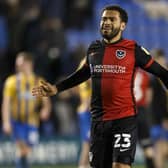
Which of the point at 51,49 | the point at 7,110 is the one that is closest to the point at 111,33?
the point at 7,110

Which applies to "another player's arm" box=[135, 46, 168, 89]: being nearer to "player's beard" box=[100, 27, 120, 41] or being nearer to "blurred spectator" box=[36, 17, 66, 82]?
"player's beard" box=[100, 27, 120, 41]

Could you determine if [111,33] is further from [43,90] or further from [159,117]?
[159,117]

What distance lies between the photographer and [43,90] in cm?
876

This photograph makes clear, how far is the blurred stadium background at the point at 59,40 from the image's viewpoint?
55.8ft

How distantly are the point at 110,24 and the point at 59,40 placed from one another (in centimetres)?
940

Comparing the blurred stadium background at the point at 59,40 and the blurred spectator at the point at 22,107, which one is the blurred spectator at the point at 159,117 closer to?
the blurred spectator at the point at 22,107

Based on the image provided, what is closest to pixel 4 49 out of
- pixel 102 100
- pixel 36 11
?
pixel 36 11

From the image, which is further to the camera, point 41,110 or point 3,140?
point 3,140

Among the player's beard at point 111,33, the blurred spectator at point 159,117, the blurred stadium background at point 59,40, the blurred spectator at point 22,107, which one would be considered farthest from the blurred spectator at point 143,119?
the player's beard at point 111,33

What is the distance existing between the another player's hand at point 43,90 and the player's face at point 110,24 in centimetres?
77

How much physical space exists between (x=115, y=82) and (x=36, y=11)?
9.77 m

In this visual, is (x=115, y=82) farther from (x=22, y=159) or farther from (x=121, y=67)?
(x=22, y=159)

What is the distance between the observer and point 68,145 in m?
17.1

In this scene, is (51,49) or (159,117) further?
(51,49)
